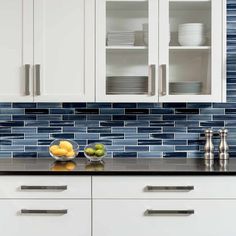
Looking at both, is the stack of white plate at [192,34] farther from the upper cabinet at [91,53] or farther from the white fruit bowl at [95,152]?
the white fruit bowl at [95,152]

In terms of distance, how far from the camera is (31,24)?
298cm

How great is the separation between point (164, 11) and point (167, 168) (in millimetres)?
933

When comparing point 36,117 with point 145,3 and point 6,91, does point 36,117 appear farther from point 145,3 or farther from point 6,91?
point 145,3

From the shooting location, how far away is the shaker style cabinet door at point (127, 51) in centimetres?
299

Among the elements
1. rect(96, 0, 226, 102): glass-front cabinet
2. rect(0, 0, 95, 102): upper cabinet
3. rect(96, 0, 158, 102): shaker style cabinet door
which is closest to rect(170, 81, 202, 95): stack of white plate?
rect(96, 0, 226, 102): glass-front cabinet

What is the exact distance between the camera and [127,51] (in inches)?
120
